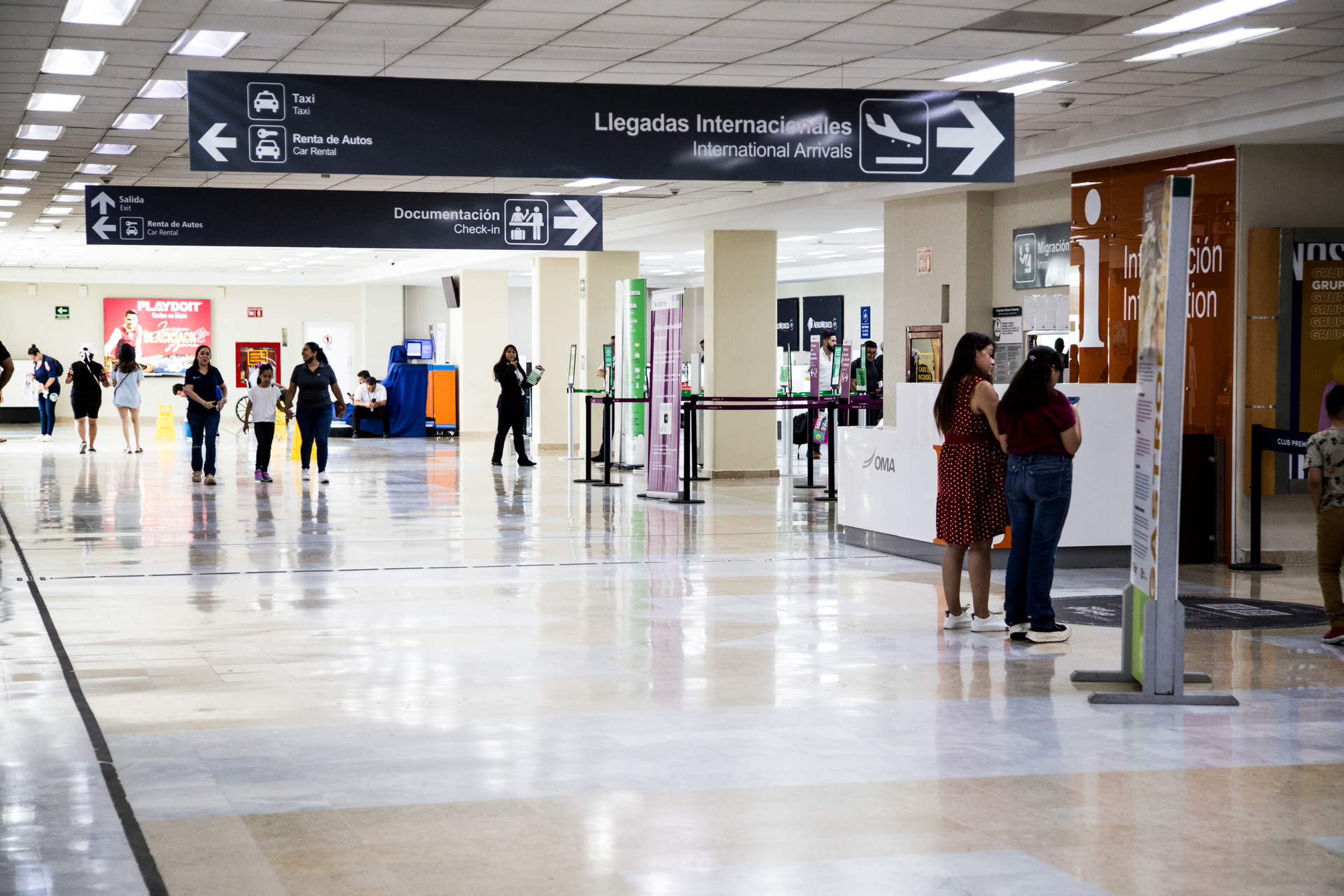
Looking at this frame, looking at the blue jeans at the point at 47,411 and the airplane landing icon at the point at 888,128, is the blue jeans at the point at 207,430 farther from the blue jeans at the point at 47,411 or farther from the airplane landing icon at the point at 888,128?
the blue jeans at the point at 47,411

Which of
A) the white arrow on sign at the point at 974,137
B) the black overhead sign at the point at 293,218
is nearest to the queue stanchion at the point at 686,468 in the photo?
the black overhead sign at the point at 293,218

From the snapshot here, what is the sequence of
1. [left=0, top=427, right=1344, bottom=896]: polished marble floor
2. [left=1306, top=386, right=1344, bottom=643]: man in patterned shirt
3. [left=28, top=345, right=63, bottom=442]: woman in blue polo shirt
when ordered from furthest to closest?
[left=28, top=345, right=63, bottom=442]: woman in blue polo shirt, [left=1306, top=386, right=1344, bottom=643]: man in patterned shirt, [left=0, top=427, right=1344, bottom=896]: polished marble floor

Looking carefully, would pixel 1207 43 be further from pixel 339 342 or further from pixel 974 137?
pixel 339 342

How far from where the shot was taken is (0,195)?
16.0 m

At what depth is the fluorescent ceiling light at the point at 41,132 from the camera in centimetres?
1134

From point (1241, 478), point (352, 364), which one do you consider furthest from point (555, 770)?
point (352, 364)

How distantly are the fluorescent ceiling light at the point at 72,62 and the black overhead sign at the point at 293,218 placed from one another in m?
3.46

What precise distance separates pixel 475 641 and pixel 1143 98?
6.39m

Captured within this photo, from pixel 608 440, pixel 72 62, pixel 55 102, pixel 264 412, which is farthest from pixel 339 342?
pixel 72 62

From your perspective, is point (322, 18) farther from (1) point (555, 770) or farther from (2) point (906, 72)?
(1) point (555, 770)

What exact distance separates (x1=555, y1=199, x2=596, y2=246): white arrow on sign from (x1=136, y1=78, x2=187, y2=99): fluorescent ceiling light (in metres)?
4.29

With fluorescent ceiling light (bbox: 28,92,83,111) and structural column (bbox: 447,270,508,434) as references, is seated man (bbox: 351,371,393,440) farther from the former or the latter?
fluorescent ceiling light (bbox: 28,92,83,111)

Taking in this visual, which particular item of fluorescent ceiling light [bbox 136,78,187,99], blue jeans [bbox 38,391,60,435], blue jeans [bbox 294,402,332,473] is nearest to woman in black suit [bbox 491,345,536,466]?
blue jeans [bbox 294,402,332,473]

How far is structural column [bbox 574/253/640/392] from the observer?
20.7 m
